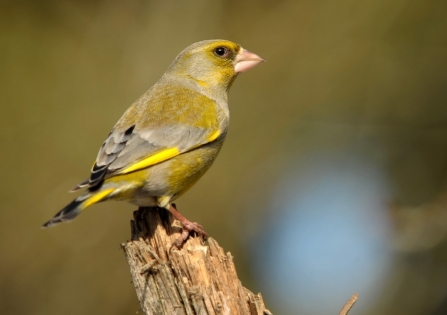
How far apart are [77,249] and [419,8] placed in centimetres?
511

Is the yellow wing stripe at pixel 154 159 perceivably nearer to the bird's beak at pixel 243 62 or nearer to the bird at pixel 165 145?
the bird at pixel 165 145

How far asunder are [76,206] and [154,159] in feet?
2.50

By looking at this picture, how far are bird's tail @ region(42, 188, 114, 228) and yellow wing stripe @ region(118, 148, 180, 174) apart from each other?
22 centimetres

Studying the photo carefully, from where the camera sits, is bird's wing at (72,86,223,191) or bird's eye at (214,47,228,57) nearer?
bird's wing at (72,86,223,191)

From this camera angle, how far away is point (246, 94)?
9438mm

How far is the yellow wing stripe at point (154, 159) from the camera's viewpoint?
15.5 ft

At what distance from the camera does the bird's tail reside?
4.28 meters

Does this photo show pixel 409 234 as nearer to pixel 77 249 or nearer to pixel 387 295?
pixel 387 295

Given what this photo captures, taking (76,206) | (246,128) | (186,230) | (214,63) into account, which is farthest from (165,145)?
(246,128)

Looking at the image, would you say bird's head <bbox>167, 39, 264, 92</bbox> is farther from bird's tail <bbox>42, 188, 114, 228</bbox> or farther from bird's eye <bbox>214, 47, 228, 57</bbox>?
bird's tail <bbox>42, 188, 114, 228</bbox>

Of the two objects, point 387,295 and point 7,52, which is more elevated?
point 7,52

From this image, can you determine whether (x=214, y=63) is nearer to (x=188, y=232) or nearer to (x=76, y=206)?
(x=188, y=232)

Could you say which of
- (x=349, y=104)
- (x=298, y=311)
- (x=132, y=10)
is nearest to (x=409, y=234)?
(x=298, y=311)

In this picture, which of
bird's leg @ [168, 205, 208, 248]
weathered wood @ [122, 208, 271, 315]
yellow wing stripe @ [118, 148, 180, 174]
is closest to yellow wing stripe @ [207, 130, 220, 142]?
yellow wing stripe @ [118, 148, 180, 174]
